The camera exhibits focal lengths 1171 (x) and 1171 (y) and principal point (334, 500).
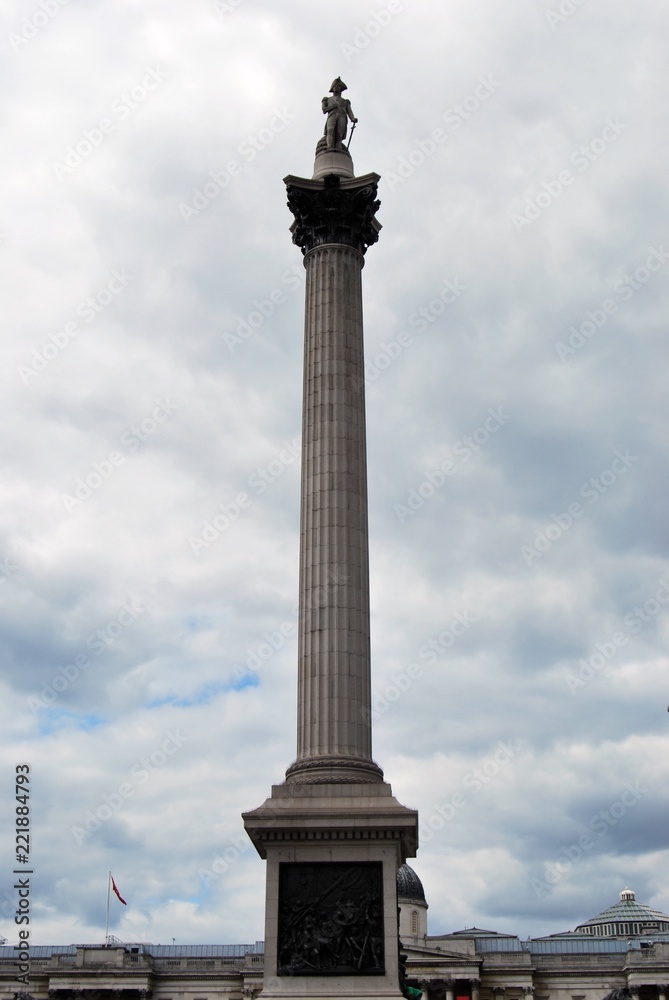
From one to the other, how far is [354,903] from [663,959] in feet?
243

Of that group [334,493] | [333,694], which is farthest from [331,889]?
[334,493]

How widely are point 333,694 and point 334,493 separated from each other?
7.17m

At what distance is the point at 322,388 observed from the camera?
140ft

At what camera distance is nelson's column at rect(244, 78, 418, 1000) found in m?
33.7

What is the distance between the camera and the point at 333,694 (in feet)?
125

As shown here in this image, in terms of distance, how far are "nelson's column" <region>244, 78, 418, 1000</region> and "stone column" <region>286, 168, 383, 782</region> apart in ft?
0.15

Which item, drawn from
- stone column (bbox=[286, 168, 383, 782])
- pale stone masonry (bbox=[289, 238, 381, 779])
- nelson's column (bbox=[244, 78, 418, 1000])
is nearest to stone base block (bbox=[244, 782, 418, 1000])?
nelson's column (bbox=[244, 78, 418, 1000])

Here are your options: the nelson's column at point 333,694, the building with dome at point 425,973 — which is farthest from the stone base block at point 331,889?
the building with dome at point 425,973

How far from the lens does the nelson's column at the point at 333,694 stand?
33719 mm

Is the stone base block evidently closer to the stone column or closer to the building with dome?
the stone column

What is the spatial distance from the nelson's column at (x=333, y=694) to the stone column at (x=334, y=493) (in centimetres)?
5

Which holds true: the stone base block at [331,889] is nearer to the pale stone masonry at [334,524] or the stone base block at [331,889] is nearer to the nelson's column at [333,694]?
the nelson's column at [333,694]

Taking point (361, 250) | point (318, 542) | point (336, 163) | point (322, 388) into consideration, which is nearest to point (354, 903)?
point (318, 542)

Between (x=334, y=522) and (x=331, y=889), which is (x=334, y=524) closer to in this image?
(x=334, y=522)
